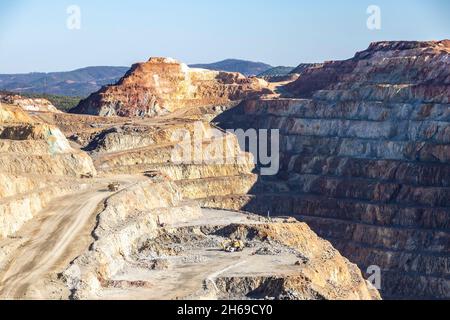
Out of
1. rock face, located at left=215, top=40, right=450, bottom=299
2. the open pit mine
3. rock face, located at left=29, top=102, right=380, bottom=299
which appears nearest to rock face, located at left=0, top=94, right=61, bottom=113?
the open pit mine

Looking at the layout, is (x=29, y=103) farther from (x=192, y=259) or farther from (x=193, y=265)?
(x=193, y=265)

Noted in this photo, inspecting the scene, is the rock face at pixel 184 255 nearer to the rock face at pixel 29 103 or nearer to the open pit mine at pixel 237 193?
the open pit mine at pixel 237 193

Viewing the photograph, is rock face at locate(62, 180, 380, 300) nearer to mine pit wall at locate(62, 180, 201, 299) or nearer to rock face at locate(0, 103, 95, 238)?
mine pit wall at locate(62, 180, 201, 299)

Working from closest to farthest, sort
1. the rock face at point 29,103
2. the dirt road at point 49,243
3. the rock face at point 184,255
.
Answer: the dirt road at point 49,243, the rock face at point 184,255, the rock face at point 29,103

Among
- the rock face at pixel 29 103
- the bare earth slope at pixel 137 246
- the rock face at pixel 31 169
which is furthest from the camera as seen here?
the rock face at pixel 29 103

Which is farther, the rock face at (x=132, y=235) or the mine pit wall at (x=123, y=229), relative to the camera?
the rock face at (x=132, y=235)

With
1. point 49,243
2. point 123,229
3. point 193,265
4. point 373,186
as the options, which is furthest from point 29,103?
point 49,243

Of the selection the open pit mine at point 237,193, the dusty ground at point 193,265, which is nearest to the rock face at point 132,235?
the dusty ground at point 193,265
